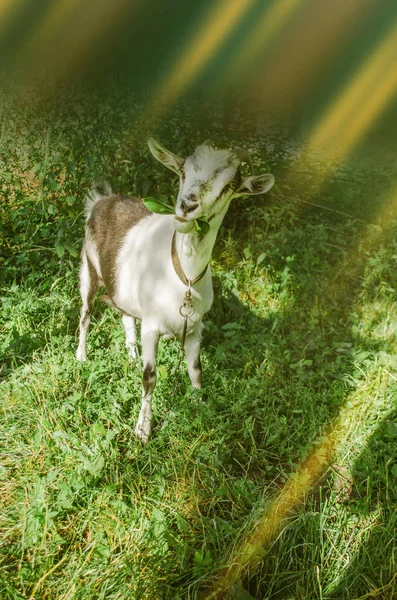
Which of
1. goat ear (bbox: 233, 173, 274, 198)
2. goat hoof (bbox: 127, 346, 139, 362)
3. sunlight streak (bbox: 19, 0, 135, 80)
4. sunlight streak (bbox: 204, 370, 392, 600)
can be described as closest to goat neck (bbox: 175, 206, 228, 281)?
goat ear (bbox: 233, 173, 274, 198)

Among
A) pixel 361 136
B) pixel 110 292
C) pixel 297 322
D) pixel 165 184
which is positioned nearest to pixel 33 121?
pixel 165 184

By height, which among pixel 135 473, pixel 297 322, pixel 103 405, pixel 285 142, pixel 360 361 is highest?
pixel 285 142

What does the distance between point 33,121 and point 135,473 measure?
399cm

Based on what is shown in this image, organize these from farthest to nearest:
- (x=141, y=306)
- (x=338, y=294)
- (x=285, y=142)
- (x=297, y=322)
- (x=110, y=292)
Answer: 1. (x=285, y=142)
2. (x=338, y=294)
3. (x=297, y=322)
4. (x=110, y=292)
5. (x=141, y=306)

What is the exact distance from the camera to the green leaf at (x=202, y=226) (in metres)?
2.31

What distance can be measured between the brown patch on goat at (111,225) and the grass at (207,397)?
587 mm

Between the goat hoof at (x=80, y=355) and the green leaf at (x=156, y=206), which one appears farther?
the goat hoof at (x=80, y=355)

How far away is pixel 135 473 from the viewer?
2.69 metres

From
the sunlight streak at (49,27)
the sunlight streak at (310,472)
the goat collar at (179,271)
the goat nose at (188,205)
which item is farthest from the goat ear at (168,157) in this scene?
the sunlight streak at (49,27)

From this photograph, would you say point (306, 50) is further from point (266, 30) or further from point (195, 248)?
point (195, 248)

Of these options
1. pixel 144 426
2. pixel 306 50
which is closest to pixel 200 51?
pixel 306 50

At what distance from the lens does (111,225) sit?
357 centimetres

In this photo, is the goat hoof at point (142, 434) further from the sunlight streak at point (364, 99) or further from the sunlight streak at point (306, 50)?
the sunlight streak at point (364, 99)

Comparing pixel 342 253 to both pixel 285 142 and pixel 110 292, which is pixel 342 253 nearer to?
pixel 285 142
